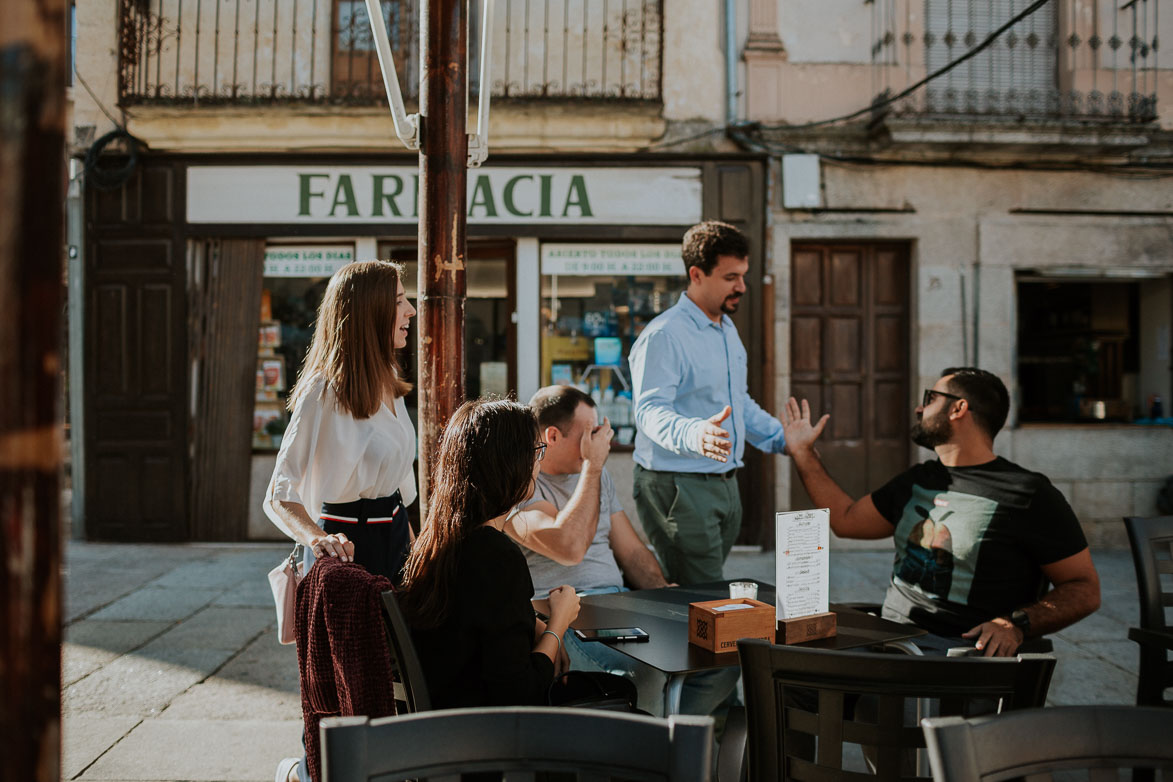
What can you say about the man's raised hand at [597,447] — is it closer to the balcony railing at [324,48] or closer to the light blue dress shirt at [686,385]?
the light blue dress shirt at [686,385]

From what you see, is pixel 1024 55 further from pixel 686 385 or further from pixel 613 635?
pixel 613 635

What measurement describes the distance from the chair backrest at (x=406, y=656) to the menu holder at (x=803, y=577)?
0.96 metres

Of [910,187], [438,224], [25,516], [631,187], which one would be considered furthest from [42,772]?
[910,187]

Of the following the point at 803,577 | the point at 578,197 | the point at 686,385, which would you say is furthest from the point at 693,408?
the point at 578,197

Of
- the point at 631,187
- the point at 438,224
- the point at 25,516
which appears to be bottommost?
the point at 25,516

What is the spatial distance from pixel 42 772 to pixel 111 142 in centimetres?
832

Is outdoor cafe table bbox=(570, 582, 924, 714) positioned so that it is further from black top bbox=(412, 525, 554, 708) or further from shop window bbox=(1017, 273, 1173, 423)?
shop window bbox=(1017, 273, 1173, 423)

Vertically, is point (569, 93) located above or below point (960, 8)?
below

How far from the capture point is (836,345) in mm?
7777

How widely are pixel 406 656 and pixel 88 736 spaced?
2.46 metres

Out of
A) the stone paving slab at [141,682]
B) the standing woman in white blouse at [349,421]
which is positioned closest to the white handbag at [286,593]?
the standing woman in white blouse at [349,421]

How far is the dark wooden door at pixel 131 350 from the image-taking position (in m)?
7.59

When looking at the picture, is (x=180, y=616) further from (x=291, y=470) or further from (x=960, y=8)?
(x=960, y=8)

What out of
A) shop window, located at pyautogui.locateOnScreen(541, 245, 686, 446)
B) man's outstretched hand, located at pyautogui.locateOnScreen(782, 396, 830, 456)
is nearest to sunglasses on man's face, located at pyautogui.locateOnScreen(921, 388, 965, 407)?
man's outstretched hand, located at pyautogui.locateOnScreen(782, 396, 830, 456)
